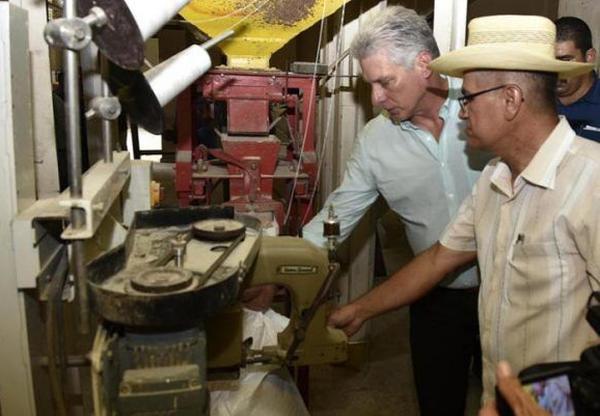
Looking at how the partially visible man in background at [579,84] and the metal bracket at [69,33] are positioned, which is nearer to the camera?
the metal bracket at [69,33]

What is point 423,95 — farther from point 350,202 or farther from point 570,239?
point 570,239

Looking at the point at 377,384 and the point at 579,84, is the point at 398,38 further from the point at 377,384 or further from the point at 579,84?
the point at 377,384

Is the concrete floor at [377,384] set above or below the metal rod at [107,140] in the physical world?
below

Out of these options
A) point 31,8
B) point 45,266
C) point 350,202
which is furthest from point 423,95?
point 45,266

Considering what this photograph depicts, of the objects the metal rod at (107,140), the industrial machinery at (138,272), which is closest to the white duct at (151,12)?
the industrial machinery at (138,272)

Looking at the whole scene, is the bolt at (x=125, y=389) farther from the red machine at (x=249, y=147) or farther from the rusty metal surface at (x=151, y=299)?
the red machine at (x=249, y=147)

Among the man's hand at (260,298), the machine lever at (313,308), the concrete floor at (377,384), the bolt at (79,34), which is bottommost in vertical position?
the concrete floor at (377,384)

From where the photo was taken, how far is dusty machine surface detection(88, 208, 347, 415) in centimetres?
69

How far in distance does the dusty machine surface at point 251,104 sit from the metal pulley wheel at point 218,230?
2.53 feet

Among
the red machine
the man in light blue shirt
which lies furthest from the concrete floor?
the red machine

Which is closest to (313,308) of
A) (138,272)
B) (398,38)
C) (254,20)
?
(138,272)

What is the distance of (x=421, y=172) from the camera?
169 cm

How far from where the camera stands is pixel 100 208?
2.68 feet

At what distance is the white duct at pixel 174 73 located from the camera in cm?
131
